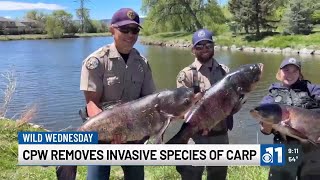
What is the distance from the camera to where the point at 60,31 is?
380ft

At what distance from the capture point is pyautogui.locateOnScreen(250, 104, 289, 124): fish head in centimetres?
429

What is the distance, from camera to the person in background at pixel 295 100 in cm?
472

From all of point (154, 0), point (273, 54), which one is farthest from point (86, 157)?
point (154, 0)

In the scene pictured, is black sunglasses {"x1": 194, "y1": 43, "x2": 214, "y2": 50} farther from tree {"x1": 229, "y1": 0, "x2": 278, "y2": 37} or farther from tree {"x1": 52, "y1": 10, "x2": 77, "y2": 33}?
tree {"x1": 52, "y1": 10, "x2": 77, "y2": 33}

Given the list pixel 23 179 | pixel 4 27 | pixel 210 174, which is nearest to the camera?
pixel 210 174

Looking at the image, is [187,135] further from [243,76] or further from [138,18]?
[138,18]

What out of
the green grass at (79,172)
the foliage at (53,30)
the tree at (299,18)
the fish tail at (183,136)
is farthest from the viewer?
the foliage at (53,30)

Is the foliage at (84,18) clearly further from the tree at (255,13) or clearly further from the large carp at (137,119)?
the large carp at (137,119)

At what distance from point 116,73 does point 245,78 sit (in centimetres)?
131

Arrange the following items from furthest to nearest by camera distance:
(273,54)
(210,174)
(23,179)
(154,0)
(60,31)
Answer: (60,31)
(154,0)
(273,54)
(23,179)
(210,174)

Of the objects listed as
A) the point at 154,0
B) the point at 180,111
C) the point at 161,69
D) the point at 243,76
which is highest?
the point at 154,0

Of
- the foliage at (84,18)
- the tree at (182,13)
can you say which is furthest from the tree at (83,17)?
the tree at (182,13)

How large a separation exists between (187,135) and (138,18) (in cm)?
132

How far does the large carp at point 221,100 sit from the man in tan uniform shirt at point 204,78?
17.6 inches
